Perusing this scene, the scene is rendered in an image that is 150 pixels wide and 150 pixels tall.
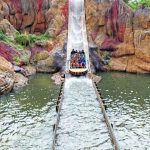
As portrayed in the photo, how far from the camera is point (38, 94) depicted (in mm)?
31953

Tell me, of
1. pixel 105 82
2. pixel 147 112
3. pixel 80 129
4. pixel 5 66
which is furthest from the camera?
pixel 105 82

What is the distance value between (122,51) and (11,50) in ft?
44.0

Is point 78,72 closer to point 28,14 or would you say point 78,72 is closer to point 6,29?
point 6,29

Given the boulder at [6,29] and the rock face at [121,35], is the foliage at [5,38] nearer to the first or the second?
the boulder at [6,29]

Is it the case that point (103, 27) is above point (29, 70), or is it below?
above

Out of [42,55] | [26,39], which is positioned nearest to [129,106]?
[42,55]

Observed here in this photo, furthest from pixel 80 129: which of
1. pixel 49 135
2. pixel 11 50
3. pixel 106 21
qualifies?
pixel 106 21

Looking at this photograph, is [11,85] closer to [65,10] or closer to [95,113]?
[95,113]

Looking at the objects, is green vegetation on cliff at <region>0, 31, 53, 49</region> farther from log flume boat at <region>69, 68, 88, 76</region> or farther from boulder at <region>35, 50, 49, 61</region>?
log flume boat at <region>69, 68, 88, 76</region>

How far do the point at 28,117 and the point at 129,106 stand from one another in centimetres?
799

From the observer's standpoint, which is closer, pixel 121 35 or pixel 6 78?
pixel 6 78

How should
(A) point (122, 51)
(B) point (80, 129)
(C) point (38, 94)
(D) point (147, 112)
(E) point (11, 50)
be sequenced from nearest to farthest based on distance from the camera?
(B) point (80, 129)
(D) point (147, 112)
(C) point (38, 94)
(E) point (11, 50)
(A) point (122, 51)

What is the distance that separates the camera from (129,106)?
28.3m

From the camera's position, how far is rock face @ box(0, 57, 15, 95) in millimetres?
31359
